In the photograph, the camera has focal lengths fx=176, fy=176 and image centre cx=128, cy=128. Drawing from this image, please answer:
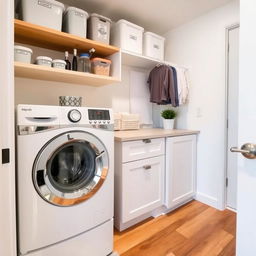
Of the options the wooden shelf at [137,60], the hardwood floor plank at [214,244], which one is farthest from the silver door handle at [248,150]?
the wooden shelf at [137,60]

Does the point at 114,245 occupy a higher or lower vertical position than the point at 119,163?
lower

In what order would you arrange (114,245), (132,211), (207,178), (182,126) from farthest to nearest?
(182,126) → (207,178) → (132,211) → (114,245)

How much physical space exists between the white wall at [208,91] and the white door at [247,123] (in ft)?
4.20

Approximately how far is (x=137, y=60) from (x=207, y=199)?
1857 mm

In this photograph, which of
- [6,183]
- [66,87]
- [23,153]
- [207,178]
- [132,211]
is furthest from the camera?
[207,178]

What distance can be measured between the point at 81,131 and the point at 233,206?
189 cm

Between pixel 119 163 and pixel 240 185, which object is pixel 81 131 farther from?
pixel 240 185

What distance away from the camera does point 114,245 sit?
4.75ft

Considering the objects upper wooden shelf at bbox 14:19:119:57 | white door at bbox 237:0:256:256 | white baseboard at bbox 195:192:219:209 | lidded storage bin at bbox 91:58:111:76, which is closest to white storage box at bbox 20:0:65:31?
upper wooden shelf at bbox 14:19:119:57

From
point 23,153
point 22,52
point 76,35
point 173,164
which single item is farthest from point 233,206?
point 22,52

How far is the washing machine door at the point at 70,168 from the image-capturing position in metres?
1.04

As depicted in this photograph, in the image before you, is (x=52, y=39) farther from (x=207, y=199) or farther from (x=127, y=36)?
(x=207, y=199)

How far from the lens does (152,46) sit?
6.77 feet

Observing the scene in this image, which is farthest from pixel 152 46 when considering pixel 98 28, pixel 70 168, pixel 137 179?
pixel 70 168
